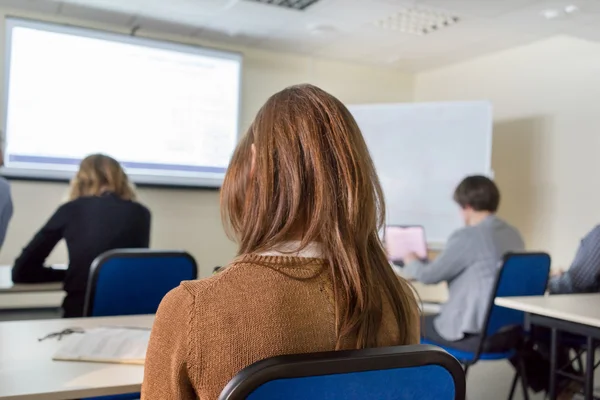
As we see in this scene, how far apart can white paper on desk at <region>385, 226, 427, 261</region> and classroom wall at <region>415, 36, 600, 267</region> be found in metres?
1.37

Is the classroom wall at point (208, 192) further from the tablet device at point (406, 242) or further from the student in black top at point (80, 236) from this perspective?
the student in black top at point (80, 236)

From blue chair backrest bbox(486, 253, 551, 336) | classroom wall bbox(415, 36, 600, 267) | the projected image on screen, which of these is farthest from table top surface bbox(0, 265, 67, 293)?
Answer: classroom wall bbox(415, 36, 600, 267)

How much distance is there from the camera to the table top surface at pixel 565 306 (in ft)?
6.20

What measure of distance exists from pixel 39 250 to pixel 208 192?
7.93ft

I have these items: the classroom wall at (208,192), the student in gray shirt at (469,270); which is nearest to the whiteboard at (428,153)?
the classroom wall at (208,192)

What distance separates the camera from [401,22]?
4117mm

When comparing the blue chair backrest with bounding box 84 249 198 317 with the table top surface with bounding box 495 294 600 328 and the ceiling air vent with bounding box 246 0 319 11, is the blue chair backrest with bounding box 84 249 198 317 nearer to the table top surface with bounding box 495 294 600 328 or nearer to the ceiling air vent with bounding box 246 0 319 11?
the table top surface with bounding box 495 294 600 328

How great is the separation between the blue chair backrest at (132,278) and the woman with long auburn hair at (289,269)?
101 cm

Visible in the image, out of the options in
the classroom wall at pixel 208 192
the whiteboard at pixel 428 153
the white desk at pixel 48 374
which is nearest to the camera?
the white desk at pixel 48 374

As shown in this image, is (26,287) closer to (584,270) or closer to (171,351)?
(171,351)

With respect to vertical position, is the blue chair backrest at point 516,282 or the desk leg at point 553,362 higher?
the blue chair backrest at point 516,282

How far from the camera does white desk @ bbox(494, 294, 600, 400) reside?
1904mm

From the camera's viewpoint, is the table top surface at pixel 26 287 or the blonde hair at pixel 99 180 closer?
the table top surface at pixel 26 287

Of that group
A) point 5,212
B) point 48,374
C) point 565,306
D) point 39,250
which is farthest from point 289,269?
point 5,212
